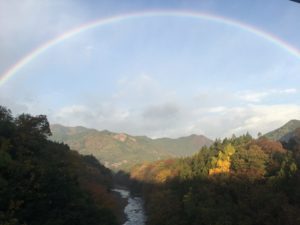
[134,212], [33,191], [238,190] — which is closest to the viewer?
[33,191]

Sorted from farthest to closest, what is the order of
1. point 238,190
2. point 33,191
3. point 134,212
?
point 134,212 → point 238,190 → point 33,191

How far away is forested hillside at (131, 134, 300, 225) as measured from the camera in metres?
54.3

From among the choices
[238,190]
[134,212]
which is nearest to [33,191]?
[238,190]

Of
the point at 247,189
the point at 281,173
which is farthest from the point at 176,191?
the point at 281,173

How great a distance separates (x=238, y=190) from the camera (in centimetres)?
6600

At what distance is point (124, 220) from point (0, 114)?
147 ft

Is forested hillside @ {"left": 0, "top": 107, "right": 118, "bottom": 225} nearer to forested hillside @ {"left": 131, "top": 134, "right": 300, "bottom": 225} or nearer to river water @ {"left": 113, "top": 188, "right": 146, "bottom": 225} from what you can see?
forested hillside @ {"left": 131, "top": 134, "right": 300, "bottom": 225}

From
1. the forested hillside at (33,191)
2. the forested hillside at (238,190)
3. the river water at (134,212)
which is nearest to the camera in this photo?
the forested hillside at (33,191)

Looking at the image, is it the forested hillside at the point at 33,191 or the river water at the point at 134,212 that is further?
the river water at the point at 134,212

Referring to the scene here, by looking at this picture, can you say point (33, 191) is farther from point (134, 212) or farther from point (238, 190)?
point (134, 212)

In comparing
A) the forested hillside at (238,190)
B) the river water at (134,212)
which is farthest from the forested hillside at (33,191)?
the river water at (134,212)

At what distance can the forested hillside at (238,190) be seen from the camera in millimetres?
54281

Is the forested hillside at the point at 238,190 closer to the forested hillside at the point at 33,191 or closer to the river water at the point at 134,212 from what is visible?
→ the river water at the point at 134,212

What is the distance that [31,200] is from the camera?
139 ft
